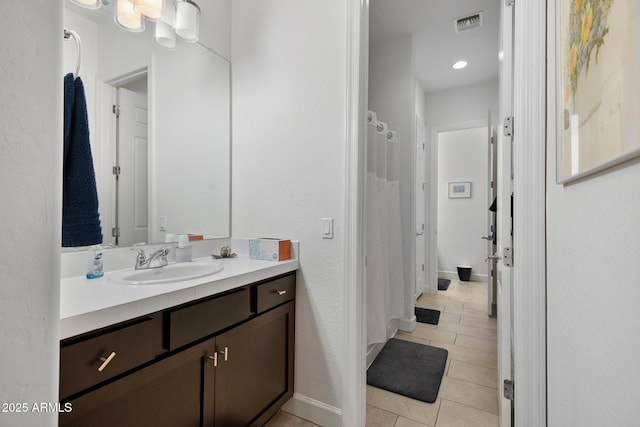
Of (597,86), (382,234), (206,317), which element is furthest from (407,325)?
(597,86)

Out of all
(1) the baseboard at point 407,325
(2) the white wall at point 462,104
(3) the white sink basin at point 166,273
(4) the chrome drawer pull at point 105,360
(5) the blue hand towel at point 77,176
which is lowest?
(1) the baseboard at point 407,325

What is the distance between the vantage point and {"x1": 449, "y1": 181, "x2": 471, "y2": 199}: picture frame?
16.4 ft

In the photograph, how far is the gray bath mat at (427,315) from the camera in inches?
126

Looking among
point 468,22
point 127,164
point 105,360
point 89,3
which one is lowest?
point 105,360

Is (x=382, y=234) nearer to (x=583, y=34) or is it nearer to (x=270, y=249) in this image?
(x=270, y=249)

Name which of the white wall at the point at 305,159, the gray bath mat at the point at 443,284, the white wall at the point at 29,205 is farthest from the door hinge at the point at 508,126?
the gray bath mat at the point at 443,284

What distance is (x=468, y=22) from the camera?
283 cm

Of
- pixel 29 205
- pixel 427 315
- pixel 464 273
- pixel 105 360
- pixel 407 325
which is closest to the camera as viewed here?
pixel 29 205

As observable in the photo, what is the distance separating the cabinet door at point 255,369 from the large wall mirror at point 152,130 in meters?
0.74

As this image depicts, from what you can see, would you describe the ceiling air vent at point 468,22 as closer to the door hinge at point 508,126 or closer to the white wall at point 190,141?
the door hinge at point 508,126

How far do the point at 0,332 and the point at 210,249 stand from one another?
1.63 meters

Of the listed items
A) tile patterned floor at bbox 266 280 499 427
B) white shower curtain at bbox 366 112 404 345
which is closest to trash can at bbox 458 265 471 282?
tile patterned floor at bbox 266 280 499 427

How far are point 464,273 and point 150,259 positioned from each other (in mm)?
4639

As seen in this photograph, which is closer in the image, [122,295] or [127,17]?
[122,295]
